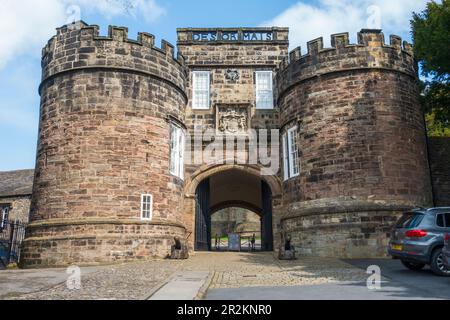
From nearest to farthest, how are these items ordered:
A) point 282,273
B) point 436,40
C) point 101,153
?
point 282,273 → point 436,40 → point 101,153

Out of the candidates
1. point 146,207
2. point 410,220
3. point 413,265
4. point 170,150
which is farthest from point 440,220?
point 170,150

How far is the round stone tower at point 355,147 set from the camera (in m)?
14.1

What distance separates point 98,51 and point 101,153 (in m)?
3.90

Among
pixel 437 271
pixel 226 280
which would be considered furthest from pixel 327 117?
pixel 226 280

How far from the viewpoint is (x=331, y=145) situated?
15.1m

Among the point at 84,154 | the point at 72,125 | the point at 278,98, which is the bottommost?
the point at 84,154

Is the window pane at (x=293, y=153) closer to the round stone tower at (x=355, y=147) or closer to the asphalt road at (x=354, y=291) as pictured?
the round stone tower at (x=355, y=147)

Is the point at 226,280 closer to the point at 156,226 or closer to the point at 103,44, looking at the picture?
the point at 156,226

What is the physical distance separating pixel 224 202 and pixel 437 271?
19191 mm

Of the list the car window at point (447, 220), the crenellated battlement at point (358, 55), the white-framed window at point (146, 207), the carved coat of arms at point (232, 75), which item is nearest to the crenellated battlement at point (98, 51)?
the carved coat of arms at point (232, 75)

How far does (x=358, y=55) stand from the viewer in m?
15.4

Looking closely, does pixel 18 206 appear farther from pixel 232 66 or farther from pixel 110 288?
pixel 110 288

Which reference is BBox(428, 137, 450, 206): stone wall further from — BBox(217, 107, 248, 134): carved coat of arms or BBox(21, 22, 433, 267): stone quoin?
BBox(217, 107, 248, 134): carved coat of arms

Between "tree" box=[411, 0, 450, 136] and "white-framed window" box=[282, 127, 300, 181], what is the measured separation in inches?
203
